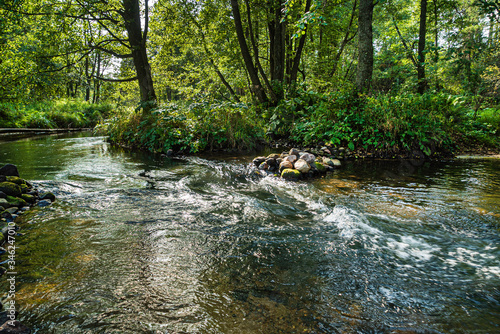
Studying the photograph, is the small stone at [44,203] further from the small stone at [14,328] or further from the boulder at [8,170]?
the small stone at [14,328]

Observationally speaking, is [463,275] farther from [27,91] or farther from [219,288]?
[27,91]

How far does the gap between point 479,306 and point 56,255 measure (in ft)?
12.9

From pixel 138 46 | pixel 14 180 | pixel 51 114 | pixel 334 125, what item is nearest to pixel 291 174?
pixel 334 125

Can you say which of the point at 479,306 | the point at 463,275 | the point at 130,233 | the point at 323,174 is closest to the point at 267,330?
the point at 479,306

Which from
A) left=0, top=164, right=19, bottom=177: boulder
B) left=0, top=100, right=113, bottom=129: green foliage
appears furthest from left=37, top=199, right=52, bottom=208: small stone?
left=0, top=100, right=113, bottom=129: green foliage

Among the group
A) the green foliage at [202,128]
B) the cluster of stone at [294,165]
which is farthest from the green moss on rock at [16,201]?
the green foliage at [202,128]

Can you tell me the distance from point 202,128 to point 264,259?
722cm

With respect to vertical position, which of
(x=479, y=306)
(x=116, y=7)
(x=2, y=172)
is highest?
(x=116, y=7)

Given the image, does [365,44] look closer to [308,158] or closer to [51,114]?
[308,158]

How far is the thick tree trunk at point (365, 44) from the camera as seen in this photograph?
8.70m

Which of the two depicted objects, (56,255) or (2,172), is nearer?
(56,255)

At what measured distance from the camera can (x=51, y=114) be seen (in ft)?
64.0

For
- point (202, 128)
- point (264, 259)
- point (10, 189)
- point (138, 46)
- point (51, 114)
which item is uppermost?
point (138, 46)

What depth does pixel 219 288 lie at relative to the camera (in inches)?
90.6
